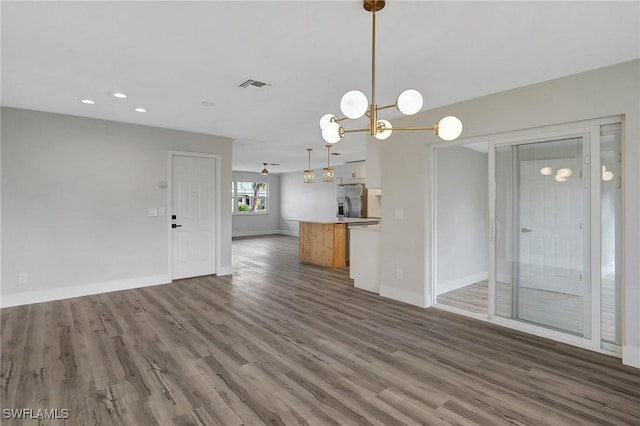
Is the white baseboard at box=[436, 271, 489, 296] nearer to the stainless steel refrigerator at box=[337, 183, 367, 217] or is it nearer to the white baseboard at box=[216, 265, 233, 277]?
the white baseboard at box=[216, 265, 233, 277]

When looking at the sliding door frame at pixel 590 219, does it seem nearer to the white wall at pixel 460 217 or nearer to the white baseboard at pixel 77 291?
the white wall at pixel 460 217

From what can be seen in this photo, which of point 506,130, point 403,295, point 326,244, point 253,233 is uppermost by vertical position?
point 506,130

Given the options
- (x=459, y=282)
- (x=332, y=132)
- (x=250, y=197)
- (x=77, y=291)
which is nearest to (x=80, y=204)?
(x=77, y=291)

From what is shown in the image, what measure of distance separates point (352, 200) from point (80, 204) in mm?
7429

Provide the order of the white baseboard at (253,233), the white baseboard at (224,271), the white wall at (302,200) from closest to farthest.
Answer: the white baseboard at (224,271)
the white wall at (302,200)
the white baseboard at (253,233)

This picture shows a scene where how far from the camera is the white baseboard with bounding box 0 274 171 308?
4238mm

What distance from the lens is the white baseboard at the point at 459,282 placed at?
4.77m

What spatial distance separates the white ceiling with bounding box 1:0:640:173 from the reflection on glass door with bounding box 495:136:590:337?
82 cm

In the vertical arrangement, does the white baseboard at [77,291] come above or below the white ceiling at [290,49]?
below

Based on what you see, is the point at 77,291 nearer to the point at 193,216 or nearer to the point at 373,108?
the point at 193,216

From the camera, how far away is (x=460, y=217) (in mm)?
5078

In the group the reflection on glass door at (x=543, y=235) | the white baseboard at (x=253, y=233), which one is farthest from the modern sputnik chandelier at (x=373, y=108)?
the white baseboard at (x=253, y=233)

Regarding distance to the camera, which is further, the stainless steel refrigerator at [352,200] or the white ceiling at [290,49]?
the stainless steel refrigerator at [352,200]

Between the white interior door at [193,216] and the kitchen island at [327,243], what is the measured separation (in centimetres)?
218
